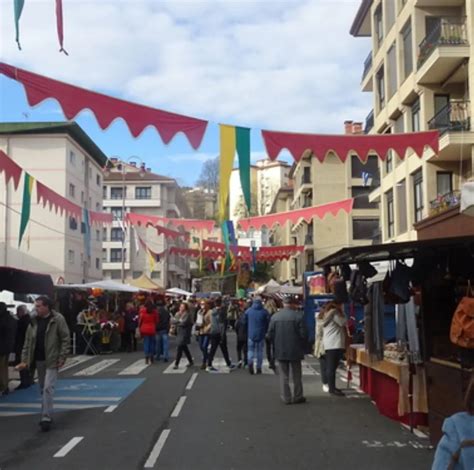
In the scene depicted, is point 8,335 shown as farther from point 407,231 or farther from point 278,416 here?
point 407,231

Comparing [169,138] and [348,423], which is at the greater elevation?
[169,138]

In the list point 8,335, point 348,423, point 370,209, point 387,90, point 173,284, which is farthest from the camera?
point 173,284

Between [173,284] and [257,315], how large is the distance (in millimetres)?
73735

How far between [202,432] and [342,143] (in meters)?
5.31

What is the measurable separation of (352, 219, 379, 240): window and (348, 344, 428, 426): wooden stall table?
1672 inches

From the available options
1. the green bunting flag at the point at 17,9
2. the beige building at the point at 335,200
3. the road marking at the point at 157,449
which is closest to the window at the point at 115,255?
the beige building at the point at 335,200

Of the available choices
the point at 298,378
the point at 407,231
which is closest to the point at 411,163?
the point at 407,231

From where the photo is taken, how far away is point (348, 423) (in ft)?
31.5

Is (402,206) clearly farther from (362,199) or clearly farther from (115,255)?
(115,255)

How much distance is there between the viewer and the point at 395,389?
A: 9.75 meters

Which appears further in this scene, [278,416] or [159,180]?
[159,180]

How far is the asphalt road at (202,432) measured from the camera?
291 inches

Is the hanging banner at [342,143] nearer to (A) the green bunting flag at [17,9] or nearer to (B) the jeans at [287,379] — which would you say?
(B) the jeans at [287,379]

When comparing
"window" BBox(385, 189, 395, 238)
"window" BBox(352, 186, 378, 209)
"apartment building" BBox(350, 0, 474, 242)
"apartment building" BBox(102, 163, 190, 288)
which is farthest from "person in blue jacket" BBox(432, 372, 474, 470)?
"apartment building" BBox(102, 163, 190, 288)
